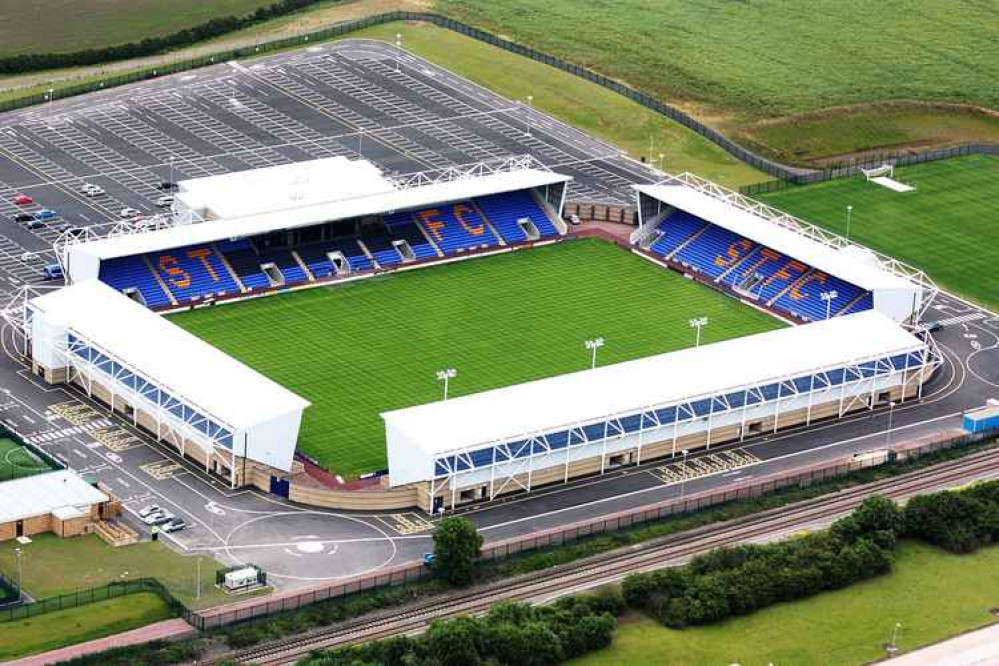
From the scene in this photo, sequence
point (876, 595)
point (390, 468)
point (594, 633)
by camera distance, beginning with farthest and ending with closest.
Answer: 1. point (390, 468)
2. point (876, 595)
3. point (594, 633)

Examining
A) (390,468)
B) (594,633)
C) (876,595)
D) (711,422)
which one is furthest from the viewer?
(711,422)

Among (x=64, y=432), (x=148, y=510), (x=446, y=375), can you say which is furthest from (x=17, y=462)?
(x=446, y=375)

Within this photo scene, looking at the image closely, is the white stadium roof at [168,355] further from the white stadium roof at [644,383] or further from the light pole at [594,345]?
the light pole at [594,345]

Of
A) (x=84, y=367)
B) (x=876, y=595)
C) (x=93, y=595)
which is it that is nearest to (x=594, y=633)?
(x=876, y=595)

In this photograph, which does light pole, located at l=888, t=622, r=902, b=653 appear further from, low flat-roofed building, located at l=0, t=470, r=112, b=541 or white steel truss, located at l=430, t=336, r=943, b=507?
low flat-roofed building, located at l=0, t=470, r=112, b=541

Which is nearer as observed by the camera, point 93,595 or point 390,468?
point 93,595

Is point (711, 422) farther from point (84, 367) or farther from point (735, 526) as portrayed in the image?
point (84, 367)
